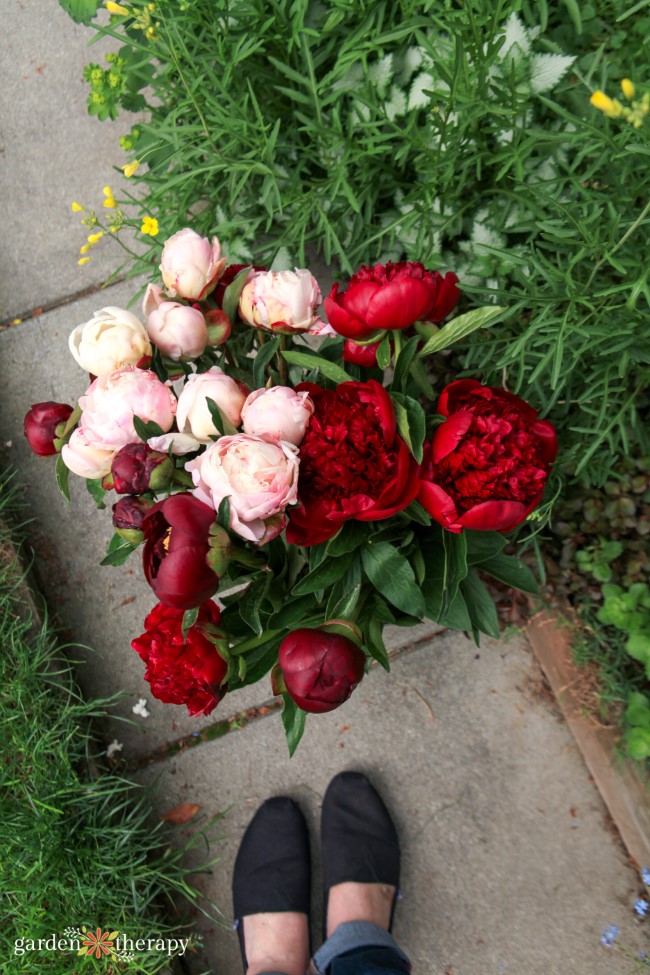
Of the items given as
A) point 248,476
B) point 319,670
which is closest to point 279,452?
point 248,476

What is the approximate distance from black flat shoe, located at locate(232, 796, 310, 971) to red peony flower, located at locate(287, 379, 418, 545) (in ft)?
3.82

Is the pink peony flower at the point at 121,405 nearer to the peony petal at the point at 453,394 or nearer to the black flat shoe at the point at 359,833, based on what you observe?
the peony petal at the point at 453,394

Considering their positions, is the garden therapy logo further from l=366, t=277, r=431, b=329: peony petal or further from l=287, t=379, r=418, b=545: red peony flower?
l=366, t=277, r=431, b=329: peony petal

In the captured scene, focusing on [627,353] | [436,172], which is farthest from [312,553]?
[436,172]

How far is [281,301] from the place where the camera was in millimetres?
825

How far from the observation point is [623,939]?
1.50 meters

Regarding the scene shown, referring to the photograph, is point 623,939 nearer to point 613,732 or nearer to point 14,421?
point 613,732

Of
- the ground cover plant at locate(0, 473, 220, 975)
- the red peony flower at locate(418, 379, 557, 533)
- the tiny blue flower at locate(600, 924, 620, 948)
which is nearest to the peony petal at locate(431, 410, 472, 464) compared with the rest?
the red peony flower at locate(418, 379, 557, 533)

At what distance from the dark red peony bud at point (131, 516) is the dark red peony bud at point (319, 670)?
226mm

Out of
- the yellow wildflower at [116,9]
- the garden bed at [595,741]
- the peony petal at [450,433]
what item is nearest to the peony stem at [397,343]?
the peony petal at [450,433]

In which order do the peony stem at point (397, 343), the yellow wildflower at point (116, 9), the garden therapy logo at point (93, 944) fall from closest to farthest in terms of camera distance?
1. the peony stem at point (397, 343)
2. the yellow wildflower at point (116, 9)
3. the garden therapy logo at point (93, 944)

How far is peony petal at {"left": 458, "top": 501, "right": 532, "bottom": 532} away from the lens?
2.45 ft

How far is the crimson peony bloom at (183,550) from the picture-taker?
2.27 ft

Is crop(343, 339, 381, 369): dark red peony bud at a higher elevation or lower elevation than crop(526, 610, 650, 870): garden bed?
higher
